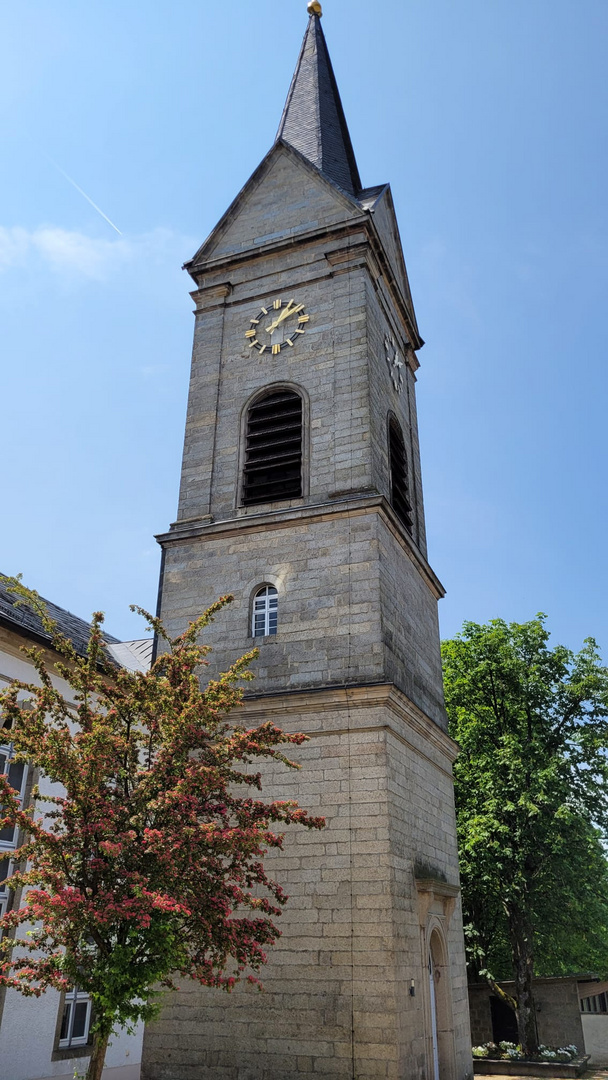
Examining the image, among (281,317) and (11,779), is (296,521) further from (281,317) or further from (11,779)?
(11,779)

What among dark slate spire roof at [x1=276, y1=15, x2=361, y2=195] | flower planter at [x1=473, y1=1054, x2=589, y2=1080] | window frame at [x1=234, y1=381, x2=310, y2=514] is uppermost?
dark slate spire roof at [x1=276, y1=15, x2=361, y2=195]

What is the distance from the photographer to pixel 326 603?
16219 mm

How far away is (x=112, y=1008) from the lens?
9.66 m

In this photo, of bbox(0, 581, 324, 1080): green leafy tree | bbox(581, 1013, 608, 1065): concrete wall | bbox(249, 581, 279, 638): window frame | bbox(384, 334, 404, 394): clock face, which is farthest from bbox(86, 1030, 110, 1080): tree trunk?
bbox(581, 1013, 608, 1065): concrete wall

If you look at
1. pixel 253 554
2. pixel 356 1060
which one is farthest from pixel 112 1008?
pixel 253 554

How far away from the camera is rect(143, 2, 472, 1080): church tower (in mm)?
13391

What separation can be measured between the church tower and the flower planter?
7239mm

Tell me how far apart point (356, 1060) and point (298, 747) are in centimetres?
469

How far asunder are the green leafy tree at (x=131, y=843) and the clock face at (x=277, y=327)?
10.5 metres

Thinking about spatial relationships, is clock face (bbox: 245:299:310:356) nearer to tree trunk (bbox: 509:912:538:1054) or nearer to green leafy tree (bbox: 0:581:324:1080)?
green leafy tree (bbox: 0:581:324:1080)

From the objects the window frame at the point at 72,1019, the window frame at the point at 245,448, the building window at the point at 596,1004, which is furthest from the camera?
the building window at the point at 596,1004

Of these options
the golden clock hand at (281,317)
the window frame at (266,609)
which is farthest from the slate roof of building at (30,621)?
the golden clock hand at (281,317)

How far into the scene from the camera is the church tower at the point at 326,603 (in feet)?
43.9

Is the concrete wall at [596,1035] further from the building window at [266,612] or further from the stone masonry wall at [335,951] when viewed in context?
the building window at [266,612]
